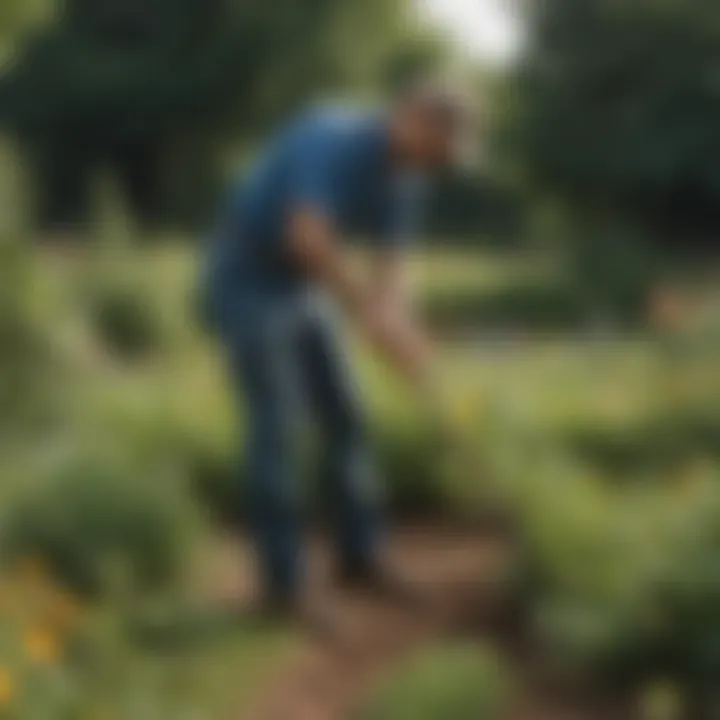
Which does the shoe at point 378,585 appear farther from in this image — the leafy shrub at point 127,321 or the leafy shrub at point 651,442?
the leafy shrub at point 127,321

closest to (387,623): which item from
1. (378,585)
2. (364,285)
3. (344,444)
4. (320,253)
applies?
(378,585)

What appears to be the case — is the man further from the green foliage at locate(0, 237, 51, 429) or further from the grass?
the green foliage at locate(0, 237, 51, 429)

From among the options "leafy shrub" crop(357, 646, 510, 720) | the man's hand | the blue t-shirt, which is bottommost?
"leafy shrub" crop(357, 646, 510, 720)

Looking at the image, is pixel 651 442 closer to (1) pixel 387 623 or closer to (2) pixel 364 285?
(1) pixel 387 623

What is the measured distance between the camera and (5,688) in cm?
265

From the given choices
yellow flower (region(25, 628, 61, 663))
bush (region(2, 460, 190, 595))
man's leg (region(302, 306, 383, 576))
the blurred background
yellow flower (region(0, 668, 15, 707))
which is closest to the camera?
yellow flower (region(0, 668, 15, 707))

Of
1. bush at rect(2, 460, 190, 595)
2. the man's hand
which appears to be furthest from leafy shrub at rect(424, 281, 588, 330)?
bush at rect(2, 460, 190, 595)

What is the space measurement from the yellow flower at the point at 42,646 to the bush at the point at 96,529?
46 centimetres

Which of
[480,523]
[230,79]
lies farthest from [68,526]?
[230,79]

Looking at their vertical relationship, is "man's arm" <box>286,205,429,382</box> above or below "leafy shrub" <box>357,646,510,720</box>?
above

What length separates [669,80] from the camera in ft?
27.5

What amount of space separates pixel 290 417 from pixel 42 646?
2.95 ft

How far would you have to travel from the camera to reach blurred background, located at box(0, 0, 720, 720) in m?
Answer: 3.15

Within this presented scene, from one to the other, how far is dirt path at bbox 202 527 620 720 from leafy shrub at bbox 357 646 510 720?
0.32 ft
